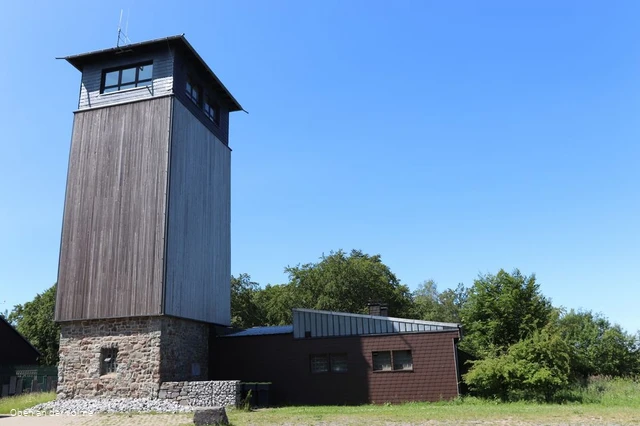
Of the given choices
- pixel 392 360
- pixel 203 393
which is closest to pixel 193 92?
pixel 203 393

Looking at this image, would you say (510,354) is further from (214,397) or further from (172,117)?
(172,117)

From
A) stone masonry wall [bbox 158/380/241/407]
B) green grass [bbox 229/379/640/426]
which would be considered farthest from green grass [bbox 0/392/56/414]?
green grass [bbox 229/379/640/426]

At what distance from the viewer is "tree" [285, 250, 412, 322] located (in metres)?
43.3

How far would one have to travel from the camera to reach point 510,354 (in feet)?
64.8

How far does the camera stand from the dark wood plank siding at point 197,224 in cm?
2127

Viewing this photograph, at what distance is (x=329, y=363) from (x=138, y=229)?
9.61m

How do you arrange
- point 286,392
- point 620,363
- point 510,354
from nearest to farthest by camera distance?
1. point 510,354
2. point 286,392
3. point 620,363

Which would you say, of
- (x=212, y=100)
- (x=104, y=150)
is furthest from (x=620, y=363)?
(x=104, y=150)

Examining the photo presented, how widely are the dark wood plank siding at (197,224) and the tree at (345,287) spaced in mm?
18591

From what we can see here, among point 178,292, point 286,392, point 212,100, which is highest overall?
point 212,100

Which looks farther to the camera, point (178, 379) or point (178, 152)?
point (178, 152)

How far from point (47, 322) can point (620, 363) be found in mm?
44097

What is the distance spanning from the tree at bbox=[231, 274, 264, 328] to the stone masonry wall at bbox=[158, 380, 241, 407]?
89.4 ft

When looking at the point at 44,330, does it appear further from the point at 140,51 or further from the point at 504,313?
the point at 504,313
